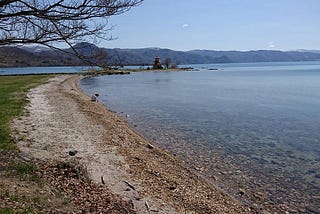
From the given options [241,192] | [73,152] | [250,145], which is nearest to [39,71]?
[250,145]

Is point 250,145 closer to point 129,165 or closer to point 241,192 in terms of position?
point 241,192

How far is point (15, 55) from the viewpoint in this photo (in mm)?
10070

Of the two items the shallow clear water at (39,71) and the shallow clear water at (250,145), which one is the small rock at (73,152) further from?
the shallow clear water at (250,145)

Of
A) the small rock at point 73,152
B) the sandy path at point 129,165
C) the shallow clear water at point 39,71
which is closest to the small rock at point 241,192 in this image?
the sandy path at point 129,165

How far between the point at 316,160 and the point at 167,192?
800cm

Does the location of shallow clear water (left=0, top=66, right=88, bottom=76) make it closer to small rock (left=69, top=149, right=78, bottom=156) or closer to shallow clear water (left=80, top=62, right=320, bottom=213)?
small rock (left=69, top=149, right=78, bottom=156)

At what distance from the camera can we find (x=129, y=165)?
1028cm

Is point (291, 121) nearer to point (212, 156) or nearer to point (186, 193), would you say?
point (212, 156)

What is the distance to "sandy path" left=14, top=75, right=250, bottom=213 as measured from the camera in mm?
7859

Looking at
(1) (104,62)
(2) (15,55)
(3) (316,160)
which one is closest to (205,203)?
(1) (104,62)

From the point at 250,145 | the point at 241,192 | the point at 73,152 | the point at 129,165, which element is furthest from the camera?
the point at 250,145

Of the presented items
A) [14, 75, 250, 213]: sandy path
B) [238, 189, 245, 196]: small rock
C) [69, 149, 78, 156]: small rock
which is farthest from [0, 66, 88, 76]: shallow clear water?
[238, 189, 245, 196]: small rock

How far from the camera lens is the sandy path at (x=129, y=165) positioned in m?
7.86

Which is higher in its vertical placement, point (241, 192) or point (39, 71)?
point (241, 192)
